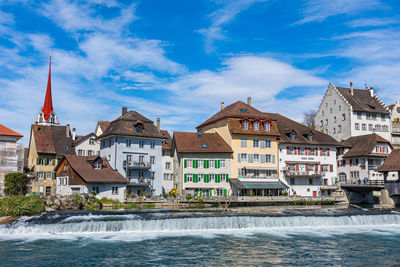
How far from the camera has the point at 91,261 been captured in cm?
2314

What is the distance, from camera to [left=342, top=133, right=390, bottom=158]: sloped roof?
215ft

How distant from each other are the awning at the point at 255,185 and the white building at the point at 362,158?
12.4 metres

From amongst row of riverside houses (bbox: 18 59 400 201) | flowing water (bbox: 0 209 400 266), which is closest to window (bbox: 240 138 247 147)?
row of riverside houses (bbox: 18 59 400 201)

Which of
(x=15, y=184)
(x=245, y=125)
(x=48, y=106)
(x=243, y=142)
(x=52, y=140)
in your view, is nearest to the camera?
(x=15, y=184)

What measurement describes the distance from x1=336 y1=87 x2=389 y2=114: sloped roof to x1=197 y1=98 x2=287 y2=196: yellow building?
20.4 meters

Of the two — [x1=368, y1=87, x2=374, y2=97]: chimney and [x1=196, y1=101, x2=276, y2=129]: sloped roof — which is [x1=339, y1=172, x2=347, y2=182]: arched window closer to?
[x1=196, y1=101, x2=276, y2=129]: sloped roof

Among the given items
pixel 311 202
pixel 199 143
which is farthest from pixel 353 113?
pixel 199 143

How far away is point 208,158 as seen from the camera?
60.1 metres

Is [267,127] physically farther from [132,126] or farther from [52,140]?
[52,140]

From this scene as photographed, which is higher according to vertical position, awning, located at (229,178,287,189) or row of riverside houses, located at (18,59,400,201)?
row of riverside houses, located at (18,59,400,201)

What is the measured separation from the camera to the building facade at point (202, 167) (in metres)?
58.9

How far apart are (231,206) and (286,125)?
2150 cm

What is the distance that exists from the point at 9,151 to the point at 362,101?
62437 mm

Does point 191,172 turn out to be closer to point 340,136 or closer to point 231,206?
point 231,206
